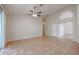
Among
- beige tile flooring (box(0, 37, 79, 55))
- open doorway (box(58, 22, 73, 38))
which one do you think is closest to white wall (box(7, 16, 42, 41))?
beige tile flooring (box(0, 37, 79, 55))

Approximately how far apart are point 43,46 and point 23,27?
75 centimetres

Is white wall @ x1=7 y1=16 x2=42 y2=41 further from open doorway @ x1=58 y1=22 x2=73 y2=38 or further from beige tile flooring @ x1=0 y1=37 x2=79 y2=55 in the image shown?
open doorway @ x1=58 y1=22 x2=73 y2=38

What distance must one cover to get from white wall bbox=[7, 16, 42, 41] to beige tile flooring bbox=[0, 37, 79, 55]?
0.45 feet

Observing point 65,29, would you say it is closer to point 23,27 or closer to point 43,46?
point 43,46

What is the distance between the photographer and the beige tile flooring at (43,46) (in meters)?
2.56

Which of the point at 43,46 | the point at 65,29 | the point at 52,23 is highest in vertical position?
the point at 52,23

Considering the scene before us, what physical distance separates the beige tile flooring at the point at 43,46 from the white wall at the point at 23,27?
137mm

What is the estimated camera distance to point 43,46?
2.79 metres

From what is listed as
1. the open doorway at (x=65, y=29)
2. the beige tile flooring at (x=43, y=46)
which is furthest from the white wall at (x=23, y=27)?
the open doorway at (x=65, y=29)

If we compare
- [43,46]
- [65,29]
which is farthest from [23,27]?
[65,29]

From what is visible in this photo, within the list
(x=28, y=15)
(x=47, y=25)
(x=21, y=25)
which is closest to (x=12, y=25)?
(x=21, y=25)

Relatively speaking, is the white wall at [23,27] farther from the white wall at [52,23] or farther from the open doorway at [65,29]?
the open doorway at [65,29]

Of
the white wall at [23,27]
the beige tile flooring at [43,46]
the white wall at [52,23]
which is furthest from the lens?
the white wall at [52,23]

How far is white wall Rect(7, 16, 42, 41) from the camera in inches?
107
